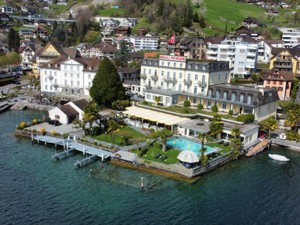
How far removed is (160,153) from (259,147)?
16735mm

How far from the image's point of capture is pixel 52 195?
130ft

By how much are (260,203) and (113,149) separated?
2290 centimetres

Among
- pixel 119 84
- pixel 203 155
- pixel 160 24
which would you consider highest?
pixel 160 24

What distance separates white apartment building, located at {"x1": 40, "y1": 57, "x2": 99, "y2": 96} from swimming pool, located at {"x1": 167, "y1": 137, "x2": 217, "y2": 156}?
114 feet

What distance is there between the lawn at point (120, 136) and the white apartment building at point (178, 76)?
13.3m

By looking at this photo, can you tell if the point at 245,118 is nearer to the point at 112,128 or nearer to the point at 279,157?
the point at 279,157

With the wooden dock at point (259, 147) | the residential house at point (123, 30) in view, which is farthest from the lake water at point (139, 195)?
the residential house at point (123, 30)

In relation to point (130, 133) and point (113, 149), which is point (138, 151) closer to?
point (113, 149)

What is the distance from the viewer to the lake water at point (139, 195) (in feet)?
118

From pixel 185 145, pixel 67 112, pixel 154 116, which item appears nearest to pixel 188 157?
pixel 185 145

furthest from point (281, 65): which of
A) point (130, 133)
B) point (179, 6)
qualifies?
point (179, 6)

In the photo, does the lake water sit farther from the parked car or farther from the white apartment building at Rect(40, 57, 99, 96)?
the white apartment building at Rect(40, 57, 99, 96)

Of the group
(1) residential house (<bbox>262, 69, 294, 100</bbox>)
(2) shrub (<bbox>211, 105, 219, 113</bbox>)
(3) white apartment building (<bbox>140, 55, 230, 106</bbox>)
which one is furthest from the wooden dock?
(1) residential house (<bbox>262, 69, 294, 100</bbox>)

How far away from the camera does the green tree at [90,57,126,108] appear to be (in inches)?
2741
